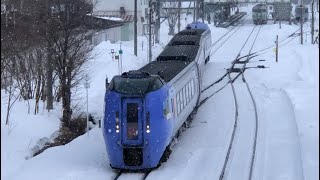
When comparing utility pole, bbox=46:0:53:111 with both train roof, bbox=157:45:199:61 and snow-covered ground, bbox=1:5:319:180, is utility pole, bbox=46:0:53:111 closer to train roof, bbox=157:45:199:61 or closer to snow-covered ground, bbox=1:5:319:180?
snow-covered ground, bbox=1:5:319:180

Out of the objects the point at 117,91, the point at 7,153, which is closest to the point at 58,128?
the point at 7,153

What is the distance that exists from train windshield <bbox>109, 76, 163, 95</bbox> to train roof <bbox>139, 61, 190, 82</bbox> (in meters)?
1.43

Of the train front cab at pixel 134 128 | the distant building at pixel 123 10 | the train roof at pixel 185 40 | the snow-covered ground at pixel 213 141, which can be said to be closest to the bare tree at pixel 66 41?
the snow-covered ground at pixel 213 141

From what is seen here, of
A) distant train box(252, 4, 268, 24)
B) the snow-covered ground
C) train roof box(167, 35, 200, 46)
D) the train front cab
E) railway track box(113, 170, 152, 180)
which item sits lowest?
railway track box(113, 170, 152, 180)

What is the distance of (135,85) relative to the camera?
13.9 m

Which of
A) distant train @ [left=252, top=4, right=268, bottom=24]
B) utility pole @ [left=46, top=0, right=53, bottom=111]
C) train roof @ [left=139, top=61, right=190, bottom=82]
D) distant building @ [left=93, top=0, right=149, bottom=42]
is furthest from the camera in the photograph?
distant train @ [left=252, top=4, right=268, bottom=24]

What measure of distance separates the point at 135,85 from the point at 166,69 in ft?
14.4

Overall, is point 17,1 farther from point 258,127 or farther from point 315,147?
point 315,147

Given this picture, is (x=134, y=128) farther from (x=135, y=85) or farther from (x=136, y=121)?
(x=135, y=85)

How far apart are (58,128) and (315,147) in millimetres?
8210

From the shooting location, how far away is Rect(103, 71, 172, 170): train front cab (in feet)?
45.0

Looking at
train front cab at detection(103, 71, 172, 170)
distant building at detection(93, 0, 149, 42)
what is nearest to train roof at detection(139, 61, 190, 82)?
train front cab at detection(103, 71, 172, 170)

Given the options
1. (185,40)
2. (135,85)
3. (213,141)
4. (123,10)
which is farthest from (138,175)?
(123,10)

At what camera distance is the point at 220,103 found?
907 inches
